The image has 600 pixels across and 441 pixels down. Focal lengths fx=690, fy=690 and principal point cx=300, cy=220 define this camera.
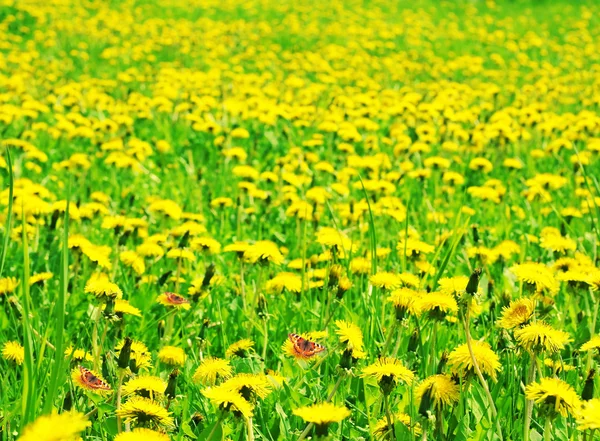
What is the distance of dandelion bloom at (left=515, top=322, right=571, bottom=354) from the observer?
1.41 metres

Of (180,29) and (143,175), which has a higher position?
(180,29)

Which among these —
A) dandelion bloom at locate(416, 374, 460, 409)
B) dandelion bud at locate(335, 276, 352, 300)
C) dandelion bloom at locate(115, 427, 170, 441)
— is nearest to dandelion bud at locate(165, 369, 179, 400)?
dandelion bloom at locate(115, 427, 170, 441)

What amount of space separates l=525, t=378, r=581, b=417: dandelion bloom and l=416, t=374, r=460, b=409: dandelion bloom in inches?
5.6

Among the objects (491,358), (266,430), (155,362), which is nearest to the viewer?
(491,358)

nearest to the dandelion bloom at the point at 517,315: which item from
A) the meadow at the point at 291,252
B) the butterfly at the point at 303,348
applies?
the meadow at the point at 291,252

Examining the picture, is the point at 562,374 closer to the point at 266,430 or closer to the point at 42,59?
the point at 266,430

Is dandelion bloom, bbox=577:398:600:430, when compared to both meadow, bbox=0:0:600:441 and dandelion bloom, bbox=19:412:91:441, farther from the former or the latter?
dandelion bloom, bbox=19:412:91:441

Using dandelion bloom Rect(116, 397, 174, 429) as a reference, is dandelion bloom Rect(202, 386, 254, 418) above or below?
above

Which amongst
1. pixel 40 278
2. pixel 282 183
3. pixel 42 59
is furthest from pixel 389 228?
pixel 42 59

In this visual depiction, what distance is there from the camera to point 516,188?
428cm

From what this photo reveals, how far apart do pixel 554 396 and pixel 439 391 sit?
0.71 feet

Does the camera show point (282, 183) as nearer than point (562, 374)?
No

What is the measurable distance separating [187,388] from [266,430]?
258mm

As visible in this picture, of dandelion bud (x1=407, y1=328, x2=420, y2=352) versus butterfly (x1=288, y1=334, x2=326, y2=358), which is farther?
dandelion bud (x1=407, y1=328, x2=420, y2=352)
